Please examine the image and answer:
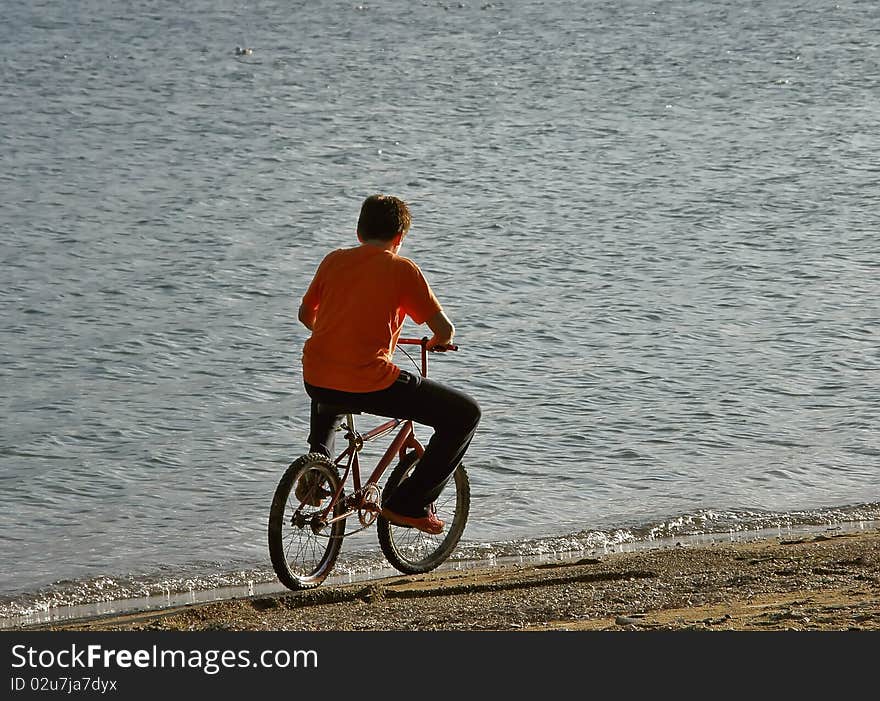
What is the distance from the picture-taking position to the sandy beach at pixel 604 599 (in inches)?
212

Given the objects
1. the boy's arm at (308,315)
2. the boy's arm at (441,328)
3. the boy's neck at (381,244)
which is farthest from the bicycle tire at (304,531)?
the boy's neck at (381,244)

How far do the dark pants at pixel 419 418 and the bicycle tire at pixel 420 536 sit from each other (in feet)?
0.51

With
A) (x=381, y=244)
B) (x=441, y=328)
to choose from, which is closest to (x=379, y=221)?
(x=381, y=244)

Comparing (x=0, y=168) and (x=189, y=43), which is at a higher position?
(x=189, y=43)

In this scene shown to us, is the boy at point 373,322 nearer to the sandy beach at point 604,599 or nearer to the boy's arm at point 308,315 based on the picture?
the boy's arm at point 308,315

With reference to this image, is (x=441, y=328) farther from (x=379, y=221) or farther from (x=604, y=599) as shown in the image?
(x=604, y=599)

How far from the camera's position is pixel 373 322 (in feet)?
19.3

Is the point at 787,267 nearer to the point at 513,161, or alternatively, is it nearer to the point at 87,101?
the point at 513,161

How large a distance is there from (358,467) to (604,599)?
1.27m

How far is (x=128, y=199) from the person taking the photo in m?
19.2

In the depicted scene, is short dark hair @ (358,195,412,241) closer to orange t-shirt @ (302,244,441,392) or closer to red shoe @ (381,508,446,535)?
orange t-shirt @ (302,244,441,392)

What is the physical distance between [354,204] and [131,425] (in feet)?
31.1

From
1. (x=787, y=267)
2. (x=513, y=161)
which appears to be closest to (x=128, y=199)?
(x=513, y=161)

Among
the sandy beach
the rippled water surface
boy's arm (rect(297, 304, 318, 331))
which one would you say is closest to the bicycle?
the sandy beach
